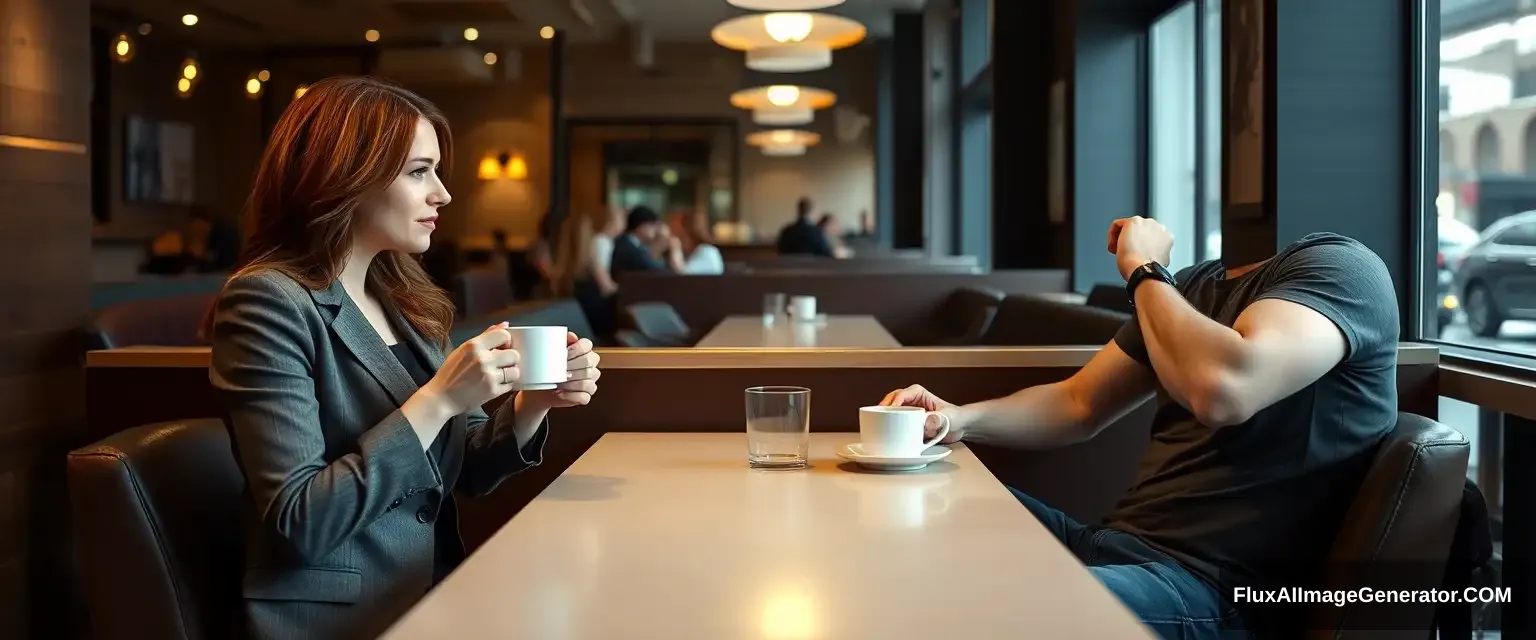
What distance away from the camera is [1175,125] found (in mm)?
6320

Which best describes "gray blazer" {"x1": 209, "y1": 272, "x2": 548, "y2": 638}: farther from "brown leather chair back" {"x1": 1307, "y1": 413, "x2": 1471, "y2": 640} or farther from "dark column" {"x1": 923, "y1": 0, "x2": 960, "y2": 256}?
"dark column" {"x1": 923, "y1": 0, "x2": 960, "y2": 256}

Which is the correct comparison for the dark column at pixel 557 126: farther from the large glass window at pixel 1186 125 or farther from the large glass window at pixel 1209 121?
the large glass window at pixel 1209 121

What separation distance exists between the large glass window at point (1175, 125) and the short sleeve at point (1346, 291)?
4.01 meters

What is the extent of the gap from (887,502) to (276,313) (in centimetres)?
79

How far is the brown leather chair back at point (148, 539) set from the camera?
1.54 m

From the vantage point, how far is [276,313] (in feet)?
5.21

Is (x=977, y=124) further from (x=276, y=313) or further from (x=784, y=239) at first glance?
(x=276, y=313)

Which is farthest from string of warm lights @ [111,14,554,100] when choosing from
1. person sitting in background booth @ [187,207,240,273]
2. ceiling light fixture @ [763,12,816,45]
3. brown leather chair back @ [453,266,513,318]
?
ceiling light fixture @ [763,12,816,45]

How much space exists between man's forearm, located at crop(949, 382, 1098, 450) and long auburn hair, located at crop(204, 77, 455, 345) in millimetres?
1009

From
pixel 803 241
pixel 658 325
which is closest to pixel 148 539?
pixel 658 325

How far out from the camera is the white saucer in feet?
5.85

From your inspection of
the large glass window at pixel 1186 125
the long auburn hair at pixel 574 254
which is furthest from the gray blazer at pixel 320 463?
the long auburn hair at pixel 574 254

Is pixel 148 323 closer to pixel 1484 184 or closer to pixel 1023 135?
pixel 1484 184

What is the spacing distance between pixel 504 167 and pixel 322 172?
14.2 meters
